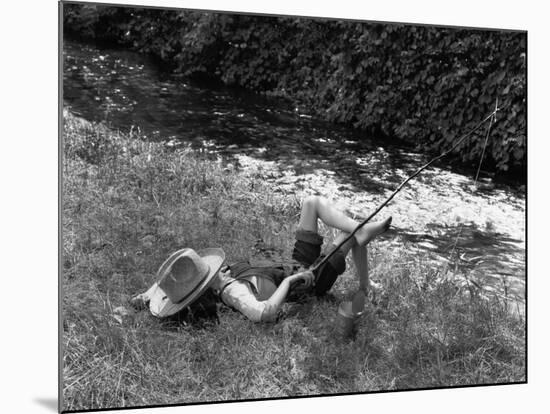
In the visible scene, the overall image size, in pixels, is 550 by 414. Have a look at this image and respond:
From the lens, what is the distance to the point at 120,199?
3.50 m

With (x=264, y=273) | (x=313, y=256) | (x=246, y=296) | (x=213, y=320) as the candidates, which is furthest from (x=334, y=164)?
(x=213, y=320)

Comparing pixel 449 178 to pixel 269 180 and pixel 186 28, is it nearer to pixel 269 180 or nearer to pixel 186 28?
pixel 269 180

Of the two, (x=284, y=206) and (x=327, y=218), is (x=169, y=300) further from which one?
(x=327, y=218)

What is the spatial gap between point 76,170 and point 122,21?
688 mm

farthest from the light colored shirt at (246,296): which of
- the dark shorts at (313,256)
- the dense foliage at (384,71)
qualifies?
the dense foliage at (384,71)

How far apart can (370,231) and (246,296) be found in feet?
2.18

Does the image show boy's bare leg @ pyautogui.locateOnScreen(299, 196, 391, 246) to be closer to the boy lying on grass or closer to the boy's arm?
the boy lying on grass

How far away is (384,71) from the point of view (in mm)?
3863

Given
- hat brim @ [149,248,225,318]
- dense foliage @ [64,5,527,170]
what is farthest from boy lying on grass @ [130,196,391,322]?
dense foliage @ [64,5,527,170]

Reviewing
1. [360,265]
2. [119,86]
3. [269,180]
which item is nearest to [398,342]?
[360,265]

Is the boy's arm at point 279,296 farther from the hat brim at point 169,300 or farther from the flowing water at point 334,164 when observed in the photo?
the flowing water at point 334,164

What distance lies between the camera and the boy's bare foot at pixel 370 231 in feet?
12.1

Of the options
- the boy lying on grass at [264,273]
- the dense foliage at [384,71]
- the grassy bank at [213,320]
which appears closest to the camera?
the grassy bank at [213,320]

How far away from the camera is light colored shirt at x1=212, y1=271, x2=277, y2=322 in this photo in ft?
11.5
